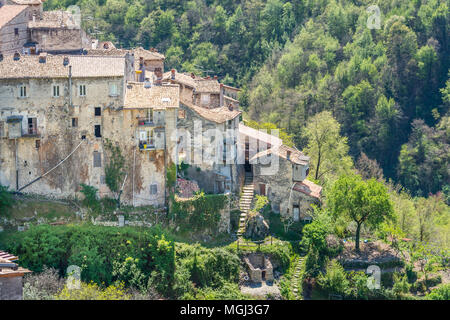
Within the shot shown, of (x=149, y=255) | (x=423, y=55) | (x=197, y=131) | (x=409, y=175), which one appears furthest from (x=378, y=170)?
(x=149, y=255)

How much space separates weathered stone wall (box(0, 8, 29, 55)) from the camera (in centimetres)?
6812

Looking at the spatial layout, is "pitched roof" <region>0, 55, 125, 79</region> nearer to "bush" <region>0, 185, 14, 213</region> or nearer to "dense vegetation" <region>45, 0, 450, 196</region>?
"bush" <region>0, 185, 14, 213</region>

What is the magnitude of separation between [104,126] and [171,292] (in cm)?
1337

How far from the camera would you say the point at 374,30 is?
370ft

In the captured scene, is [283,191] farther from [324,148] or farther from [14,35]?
[14,35]

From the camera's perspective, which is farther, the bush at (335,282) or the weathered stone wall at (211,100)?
the weathered stone wall at (211,100)

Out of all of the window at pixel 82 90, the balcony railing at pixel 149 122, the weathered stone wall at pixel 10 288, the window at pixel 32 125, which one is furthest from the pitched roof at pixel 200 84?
the weathered stone wall at pixel 10 288

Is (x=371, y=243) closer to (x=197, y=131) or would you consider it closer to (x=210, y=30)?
Answer: (x=197, y=131)

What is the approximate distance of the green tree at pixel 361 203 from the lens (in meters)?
66.2

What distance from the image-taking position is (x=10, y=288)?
160ft

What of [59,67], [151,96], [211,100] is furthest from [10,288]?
[211,100]

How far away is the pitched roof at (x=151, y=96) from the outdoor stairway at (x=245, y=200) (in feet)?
34.5

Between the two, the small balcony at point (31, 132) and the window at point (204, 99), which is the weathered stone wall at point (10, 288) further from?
the window at point (204, 99)

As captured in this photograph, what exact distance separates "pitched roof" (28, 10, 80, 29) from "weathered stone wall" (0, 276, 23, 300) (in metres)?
29.4
